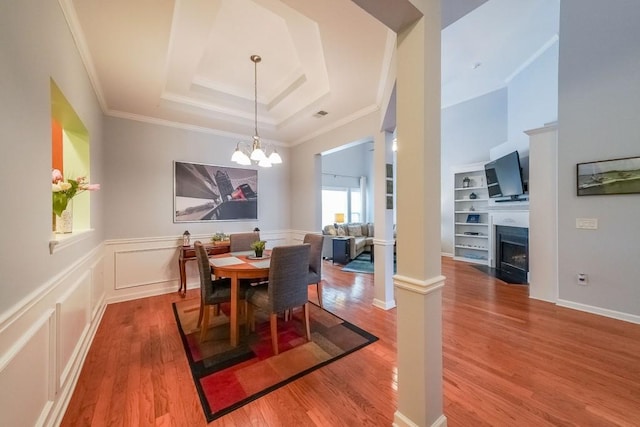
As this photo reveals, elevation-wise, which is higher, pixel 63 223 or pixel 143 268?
pixel 63 223

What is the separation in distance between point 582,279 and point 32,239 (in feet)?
16.8

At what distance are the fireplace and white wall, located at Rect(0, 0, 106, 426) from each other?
570 cm

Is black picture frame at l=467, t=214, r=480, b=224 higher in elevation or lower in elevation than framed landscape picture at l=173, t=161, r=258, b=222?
lower

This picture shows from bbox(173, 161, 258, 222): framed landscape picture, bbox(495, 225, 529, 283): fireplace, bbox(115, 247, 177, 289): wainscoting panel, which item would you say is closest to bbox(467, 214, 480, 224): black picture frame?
bbox(495, 225, 529, 283): fireplace

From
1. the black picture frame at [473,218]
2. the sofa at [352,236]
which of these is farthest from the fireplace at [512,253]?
the sofa at [352,236]

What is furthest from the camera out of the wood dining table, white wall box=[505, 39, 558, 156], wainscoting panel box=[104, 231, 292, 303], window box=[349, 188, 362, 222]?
window box=[349, 188, 362, 222]

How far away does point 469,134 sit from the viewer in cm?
608

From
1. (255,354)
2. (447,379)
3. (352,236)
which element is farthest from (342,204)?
(447,379)

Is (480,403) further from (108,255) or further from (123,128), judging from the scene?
(123,128)

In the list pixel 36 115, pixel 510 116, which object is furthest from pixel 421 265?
pixel 510 116

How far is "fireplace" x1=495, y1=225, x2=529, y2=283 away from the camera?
14.1ft

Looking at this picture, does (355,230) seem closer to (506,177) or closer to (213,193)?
(506,177)

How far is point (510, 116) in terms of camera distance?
5.11 meters

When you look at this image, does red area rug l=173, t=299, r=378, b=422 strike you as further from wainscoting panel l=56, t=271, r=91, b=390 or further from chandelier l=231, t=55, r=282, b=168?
chandelier l=231, t=55, r=282, b=168
